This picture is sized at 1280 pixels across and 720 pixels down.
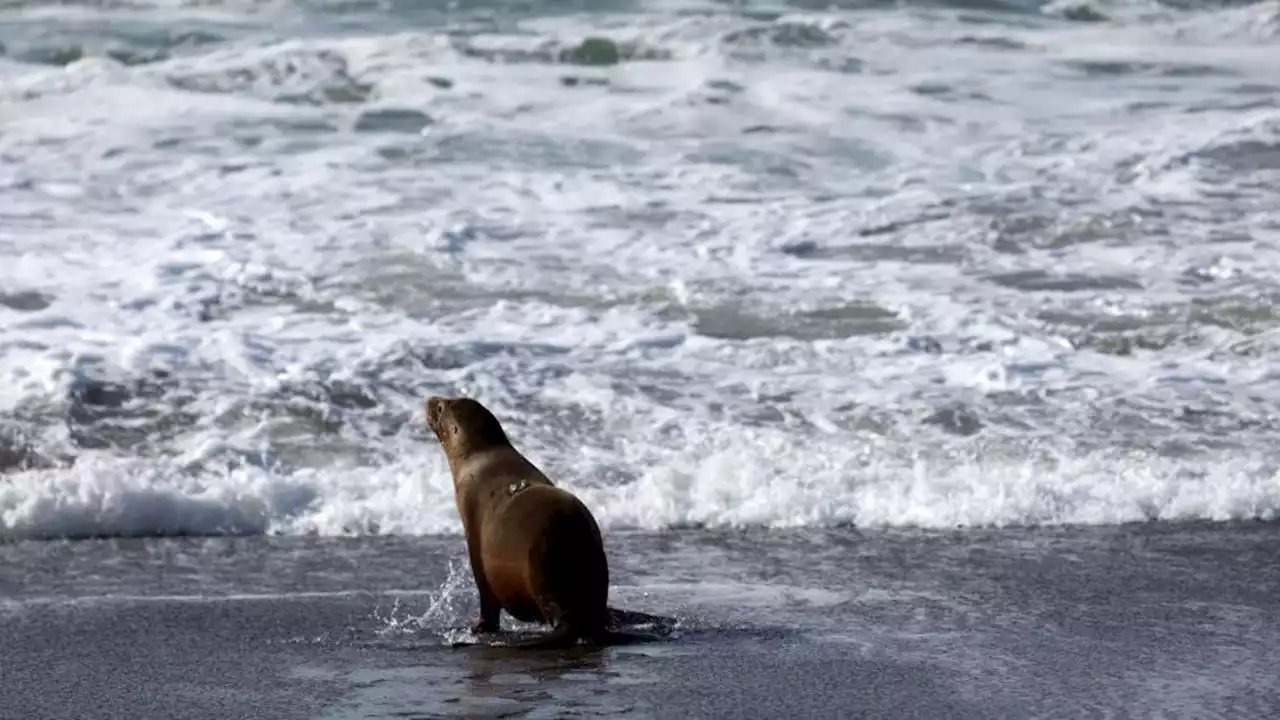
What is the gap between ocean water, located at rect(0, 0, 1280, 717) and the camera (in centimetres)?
666

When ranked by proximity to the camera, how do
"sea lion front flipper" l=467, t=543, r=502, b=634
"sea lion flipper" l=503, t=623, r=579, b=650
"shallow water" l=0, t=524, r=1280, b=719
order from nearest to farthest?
"shallow water" l=0, t=524, r=1280, b=719, "sea lion flipper" l=503, t=623, r=579, b=650, "sea lion front flipper" l=467, t=543, r=502, b=634

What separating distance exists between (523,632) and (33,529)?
3069mm

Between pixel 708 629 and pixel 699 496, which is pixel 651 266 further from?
pixel 708 629

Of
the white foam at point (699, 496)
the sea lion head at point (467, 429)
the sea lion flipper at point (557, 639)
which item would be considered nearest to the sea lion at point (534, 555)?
the sea lion flipper at point (557, 639)

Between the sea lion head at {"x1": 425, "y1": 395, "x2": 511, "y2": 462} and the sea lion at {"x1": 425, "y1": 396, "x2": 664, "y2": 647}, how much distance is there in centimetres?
12

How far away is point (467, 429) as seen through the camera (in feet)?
21.8

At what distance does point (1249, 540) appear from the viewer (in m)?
7.95

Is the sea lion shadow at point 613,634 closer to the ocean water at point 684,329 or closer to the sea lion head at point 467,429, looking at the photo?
the ocean water at point 684,329

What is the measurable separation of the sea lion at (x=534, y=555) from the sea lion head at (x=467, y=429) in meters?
0.12

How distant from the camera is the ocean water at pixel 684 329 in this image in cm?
666

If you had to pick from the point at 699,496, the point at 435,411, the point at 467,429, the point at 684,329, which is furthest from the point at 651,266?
the point at 467,429

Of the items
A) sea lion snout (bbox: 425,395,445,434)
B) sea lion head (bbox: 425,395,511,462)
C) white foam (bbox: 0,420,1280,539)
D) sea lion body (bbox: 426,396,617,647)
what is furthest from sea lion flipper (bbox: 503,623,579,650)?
white foam (bbox: 0,420,1280,539)

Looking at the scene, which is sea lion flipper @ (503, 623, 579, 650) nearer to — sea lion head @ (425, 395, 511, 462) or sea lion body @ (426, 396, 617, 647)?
sea lion body @ (426, 396, 617, 647)

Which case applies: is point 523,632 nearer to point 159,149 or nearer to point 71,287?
point 71,287
